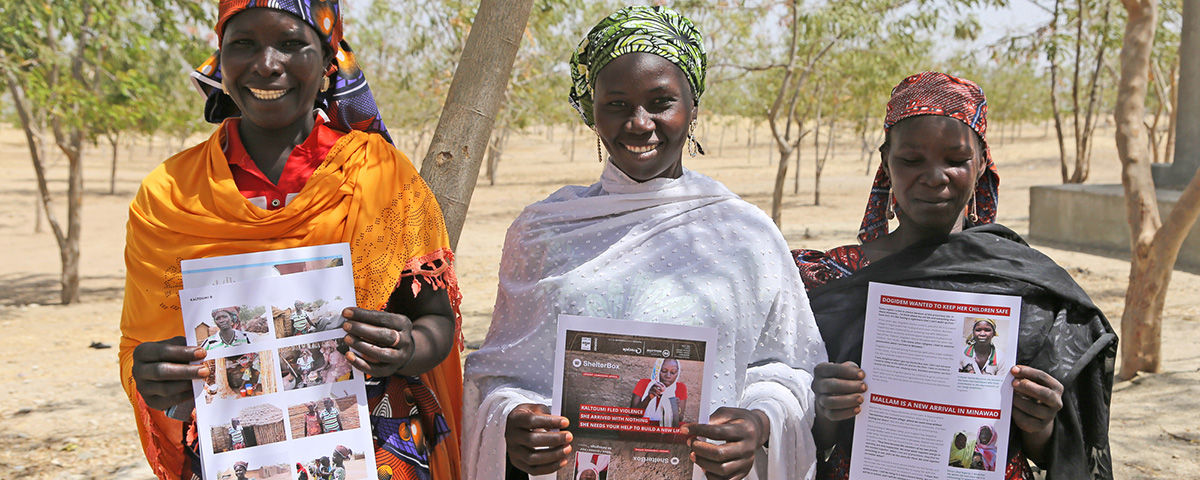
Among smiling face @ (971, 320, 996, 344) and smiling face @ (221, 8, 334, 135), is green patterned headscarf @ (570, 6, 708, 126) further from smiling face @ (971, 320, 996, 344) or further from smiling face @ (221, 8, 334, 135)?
smiling face @ (971, 320, 996, 344)

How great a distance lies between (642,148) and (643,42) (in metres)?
0.26

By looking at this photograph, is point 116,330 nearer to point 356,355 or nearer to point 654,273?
point 356,355

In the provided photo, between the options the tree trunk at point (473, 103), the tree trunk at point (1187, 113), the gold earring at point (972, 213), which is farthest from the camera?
the tree trunk at point (1187, 113)

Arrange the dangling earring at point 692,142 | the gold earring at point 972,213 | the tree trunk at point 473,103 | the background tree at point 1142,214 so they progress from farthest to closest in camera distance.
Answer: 1. the background tree at point 1142,214
2. the tree trunk at point 473,103
3. the gold earring at point 972,213
4. the dangling earring at point 692,142

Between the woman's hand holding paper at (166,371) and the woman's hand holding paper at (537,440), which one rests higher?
the woman's hand holding paper at (166,371)

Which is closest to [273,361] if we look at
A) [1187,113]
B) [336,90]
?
[336,90]

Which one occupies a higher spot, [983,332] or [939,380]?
[983,332]

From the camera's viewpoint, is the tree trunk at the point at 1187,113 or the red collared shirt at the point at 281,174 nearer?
the red collared shirt at the point at 281,174

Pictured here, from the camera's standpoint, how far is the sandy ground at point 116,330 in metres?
5.03

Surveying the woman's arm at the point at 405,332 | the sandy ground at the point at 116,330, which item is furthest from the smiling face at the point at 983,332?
the sandy ground at the point at 116,330

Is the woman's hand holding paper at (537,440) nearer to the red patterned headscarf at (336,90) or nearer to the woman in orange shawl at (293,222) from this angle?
the woman in orange shawl at (293,222)

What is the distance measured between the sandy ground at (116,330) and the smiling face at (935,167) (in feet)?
10.0

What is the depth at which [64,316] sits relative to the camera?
11.0 meters

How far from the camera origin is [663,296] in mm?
2180
